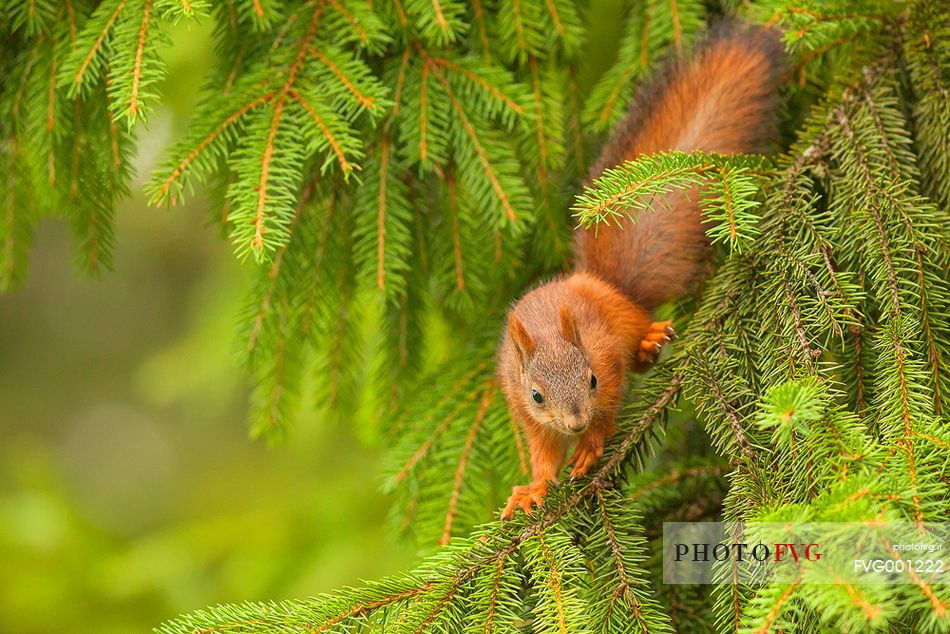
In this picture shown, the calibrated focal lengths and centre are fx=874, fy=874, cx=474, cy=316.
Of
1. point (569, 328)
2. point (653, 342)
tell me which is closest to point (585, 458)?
point (569, 328)

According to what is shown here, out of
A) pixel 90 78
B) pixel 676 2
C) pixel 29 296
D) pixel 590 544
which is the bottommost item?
pixel 590 544

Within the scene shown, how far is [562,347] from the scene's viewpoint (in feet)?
6.00

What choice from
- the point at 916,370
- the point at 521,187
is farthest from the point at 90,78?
the point at 916,370

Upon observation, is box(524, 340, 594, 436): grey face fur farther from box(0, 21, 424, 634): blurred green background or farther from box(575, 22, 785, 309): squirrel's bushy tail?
box(0, 21, 424, 634): blurred green background

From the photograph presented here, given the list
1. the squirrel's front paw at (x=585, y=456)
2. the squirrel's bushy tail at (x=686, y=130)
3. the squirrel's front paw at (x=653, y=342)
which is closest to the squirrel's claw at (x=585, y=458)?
the squirrel's front paw at (x=585, y=456)

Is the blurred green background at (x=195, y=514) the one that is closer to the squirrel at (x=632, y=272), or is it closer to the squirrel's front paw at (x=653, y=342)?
the squirrel at (x=632, y=272)

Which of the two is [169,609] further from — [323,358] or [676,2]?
[676,2]

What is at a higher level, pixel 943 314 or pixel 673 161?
pixel 673 161

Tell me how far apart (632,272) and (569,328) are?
1.06 ft

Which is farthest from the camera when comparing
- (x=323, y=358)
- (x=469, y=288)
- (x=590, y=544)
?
(x=323, y=358)

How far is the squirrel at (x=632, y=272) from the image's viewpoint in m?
1.81

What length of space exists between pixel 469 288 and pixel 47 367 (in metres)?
7.19

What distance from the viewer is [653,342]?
2.02m

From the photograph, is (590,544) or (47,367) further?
(47,367)
